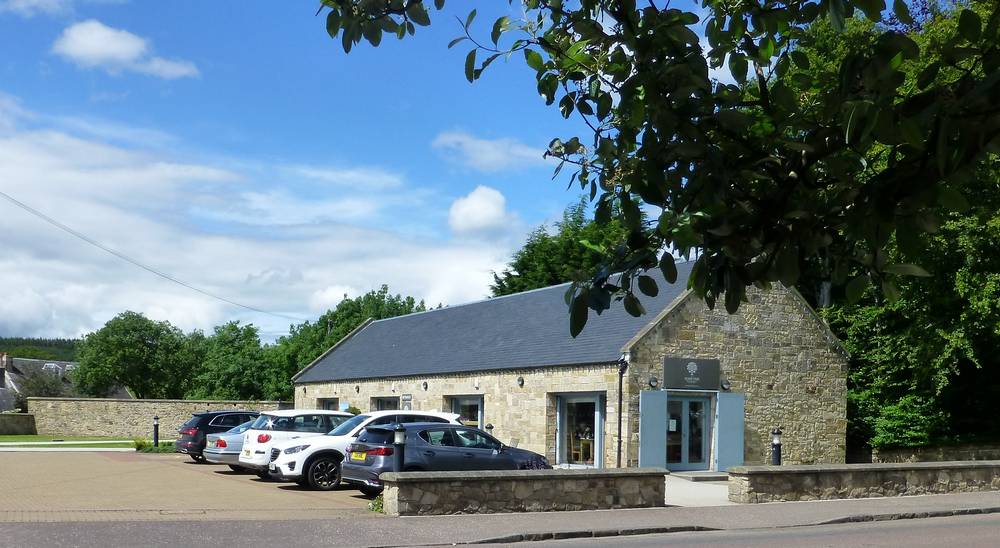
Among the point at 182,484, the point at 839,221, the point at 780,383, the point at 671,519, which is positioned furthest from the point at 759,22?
the point at 780,383

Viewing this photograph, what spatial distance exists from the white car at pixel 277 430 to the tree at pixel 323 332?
40045 millimetres

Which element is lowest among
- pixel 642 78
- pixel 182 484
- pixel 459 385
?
pixel 182 484

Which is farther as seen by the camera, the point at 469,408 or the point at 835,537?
the point at 469,408

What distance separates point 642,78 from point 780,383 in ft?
82.3

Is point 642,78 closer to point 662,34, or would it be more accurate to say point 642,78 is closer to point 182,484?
point 662,34

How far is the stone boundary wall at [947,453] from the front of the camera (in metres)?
29.3

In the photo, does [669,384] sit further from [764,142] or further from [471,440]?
[764,142]

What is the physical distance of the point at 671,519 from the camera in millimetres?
15977

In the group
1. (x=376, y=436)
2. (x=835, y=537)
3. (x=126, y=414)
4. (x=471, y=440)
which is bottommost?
(x=126, y=414)

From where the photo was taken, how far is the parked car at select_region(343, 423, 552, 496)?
18.0m

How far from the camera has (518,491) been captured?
1638cm

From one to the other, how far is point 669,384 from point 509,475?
1025 centimetres

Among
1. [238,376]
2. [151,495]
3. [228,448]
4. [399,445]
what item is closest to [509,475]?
[399,445]

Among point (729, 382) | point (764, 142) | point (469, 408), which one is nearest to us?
point (764, 142)
